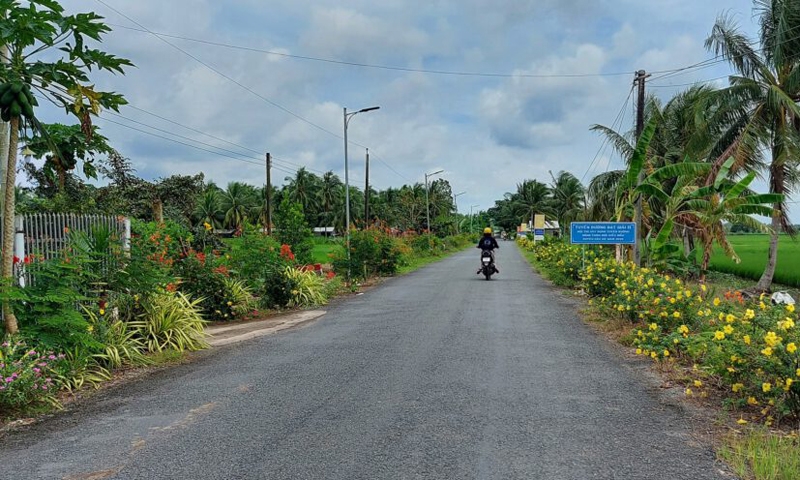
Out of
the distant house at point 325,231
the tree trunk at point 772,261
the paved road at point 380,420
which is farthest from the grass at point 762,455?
the distant house at point 325,231

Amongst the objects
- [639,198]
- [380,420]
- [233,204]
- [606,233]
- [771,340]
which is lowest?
[380,420]

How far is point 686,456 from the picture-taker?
3.96 meters

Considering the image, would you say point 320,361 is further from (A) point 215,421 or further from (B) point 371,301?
(B) point 371,301

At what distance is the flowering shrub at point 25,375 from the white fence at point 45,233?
1.27 metres

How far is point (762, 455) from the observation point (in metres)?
3.76

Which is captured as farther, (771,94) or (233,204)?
(233,204)

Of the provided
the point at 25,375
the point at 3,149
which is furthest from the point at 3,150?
the point at 25,375

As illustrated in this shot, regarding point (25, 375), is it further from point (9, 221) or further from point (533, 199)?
point (533, 199)

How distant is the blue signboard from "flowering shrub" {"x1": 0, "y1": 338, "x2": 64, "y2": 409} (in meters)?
13.2

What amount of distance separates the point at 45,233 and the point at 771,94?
20259 millimetres

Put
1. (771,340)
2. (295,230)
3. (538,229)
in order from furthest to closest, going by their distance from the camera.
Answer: (538,229), (295,230), (771,340)

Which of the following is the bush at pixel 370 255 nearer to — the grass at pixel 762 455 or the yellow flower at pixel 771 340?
the yellow flower at pixel 771 340

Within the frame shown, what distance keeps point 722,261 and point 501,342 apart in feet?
94.3

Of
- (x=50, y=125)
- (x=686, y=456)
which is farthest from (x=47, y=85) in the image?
(x=686, y=456)
